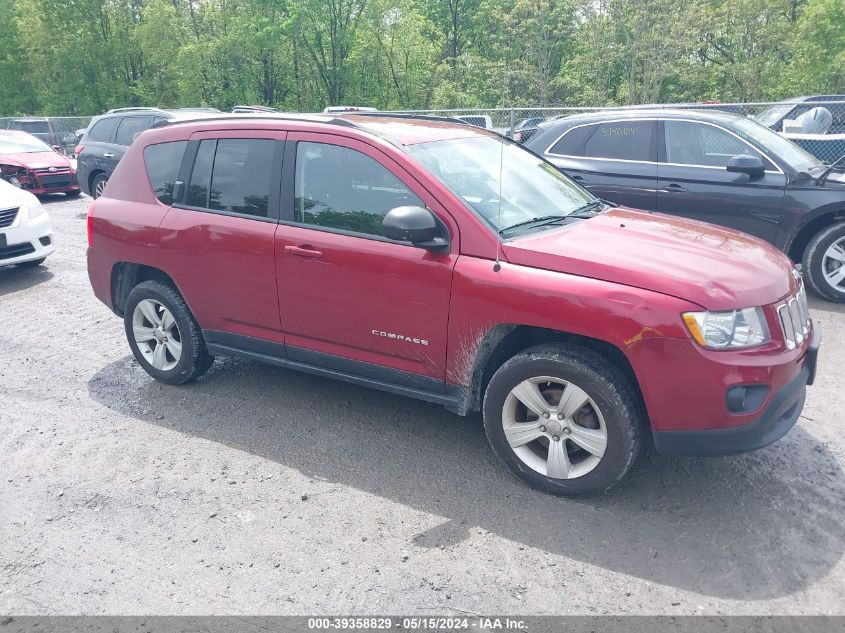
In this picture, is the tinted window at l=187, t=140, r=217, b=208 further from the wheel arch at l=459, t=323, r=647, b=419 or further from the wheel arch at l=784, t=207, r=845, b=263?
the wheel arch at l=784, t=207, r=845, b=263

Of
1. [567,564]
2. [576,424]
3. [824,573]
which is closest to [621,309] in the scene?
[576,424]

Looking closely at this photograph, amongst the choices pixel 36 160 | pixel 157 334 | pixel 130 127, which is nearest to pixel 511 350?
pixel 157 334

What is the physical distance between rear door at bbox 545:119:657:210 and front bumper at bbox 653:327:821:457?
452cm

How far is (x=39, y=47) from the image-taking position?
38.1 metres

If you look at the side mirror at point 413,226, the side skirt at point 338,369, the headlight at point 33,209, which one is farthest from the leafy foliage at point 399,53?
the side skirt at point 338,369

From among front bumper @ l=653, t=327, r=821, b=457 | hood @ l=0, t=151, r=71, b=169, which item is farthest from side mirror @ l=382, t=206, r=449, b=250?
hood @ l=0, t=151, r=71, b=169

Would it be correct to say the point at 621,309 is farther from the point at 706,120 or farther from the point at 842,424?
the point at 706,120

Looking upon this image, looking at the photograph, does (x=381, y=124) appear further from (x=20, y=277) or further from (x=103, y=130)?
(x=103, y=130)

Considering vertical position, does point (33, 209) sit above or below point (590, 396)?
below

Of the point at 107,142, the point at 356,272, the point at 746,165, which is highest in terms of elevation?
the point at 746,165

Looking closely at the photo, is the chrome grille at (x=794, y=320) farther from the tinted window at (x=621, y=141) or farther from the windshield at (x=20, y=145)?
the windshield at (x=20, y=145)

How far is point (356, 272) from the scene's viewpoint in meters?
3.94

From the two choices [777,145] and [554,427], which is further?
[777,145]

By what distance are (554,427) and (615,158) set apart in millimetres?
5030
